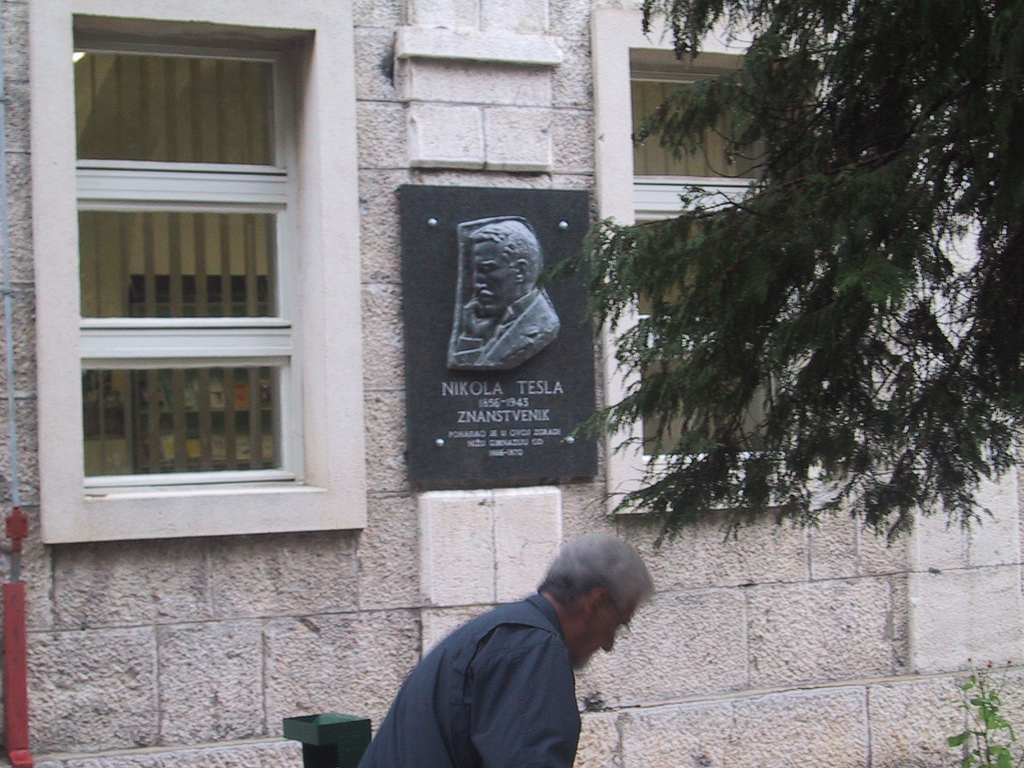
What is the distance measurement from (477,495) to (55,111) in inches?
96.8

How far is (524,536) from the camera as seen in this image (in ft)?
20.0

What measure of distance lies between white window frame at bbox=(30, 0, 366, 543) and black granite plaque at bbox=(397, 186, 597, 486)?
296 millimetres

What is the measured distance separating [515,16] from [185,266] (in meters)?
1.95

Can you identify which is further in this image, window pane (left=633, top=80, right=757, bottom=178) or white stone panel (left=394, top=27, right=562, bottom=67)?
window pane (left=633, top=80, right=757, bottom=178)

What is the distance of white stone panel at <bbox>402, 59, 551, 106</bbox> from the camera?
6.07m

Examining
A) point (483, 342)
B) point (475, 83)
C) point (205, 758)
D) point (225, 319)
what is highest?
point (475, 83)

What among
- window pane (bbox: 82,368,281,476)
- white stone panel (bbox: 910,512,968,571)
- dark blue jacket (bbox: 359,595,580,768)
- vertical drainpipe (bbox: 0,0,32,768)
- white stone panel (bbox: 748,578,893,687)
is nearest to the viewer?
dark blue jacket (bbox: 359,595,580,768)

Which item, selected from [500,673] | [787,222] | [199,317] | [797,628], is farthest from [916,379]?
[199,317]

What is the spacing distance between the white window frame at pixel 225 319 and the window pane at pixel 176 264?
0.06m

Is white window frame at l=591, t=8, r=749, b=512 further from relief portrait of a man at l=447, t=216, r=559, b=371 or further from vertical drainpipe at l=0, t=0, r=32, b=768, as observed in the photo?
vertical drainpipe at l=0, t=0, r=32, b=768

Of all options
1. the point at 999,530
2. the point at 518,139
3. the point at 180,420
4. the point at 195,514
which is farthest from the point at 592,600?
the point at 999,530

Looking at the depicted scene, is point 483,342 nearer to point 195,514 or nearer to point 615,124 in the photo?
point 615,124

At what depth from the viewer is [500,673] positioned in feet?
8.86

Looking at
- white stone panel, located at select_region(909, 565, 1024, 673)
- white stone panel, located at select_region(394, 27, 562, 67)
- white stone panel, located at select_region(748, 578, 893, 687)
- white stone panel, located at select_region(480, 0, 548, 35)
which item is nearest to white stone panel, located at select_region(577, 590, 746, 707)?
white stone panel, located at select_region(748, 578, 893, 687)
